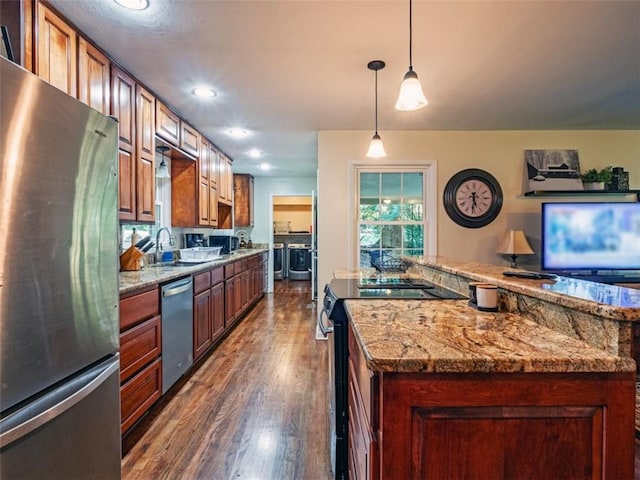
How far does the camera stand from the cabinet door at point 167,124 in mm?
2885

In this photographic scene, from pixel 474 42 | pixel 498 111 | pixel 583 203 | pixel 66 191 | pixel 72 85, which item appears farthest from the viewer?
pixel 583 203

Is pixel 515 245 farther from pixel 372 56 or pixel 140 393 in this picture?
pixel 140 393

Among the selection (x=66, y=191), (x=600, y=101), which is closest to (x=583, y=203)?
(x=600, y=101)

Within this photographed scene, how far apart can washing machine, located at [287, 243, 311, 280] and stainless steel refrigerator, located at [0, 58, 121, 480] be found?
6828 mm

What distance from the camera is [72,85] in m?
1.89

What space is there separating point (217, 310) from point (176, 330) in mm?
994

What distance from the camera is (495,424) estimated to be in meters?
0.82

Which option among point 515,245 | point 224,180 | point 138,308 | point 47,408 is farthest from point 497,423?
point 224,180

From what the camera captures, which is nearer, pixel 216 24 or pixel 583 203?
pixel 216 24

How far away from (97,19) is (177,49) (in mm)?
419

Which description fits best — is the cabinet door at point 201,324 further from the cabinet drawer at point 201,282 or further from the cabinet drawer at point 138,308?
the cabinet drawer at point 138,308

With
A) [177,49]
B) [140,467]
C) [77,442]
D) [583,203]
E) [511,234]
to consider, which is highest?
[177,49]

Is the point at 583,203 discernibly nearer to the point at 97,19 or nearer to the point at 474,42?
the point at 474,42

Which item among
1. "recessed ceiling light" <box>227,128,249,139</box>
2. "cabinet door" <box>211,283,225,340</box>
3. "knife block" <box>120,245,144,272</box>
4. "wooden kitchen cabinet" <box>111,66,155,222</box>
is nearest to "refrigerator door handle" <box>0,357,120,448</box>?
"wooden kitchen cabinet" <box>111,66,155,222</box>
